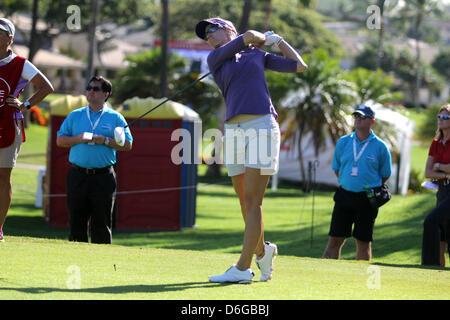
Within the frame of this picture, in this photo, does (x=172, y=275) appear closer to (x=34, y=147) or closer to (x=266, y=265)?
(x=266, y=265)

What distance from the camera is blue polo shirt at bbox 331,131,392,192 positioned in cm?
989

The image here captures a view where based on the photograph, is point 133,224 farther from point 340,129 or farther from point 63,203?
point 340,129

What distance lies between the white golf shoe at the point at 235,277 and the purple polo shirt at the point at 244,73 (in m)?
1.08

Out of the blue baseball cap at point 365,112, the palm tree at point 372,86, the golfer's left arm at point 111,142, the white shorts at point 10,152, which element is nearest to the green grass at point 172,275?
the white shorts at point 10,152

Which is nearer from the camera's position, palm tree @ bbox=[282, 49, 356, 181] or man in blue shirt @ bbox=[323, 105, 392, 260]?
man in blue shirt @ bbox=[323, 105, 392, 260]

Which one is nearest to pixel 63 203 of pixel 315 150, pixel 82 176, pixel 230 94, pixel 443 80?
pixel 82 176

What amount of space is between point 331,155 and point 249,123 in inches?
911

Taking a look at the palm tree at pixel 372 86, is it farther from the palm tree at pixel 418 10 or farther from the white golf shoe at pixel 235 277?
the palm tree at pixel 418 10

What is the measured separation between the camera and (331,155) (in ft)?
95.4

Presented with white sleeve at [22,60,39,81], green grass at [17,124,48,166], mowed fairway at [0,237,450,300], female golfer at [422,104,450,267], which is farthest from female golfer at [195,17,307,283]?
green grass at [17,124,48,166]

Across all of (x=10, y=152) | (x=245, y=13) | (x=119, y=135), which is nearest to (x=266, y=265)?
(x=10, y=152)

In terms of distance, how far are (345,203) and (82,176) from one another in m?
2.97

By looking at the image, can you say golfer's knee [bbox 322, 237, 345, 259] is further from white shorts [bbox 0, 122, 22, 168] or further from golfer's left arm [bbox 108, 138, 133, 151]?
white shorts [bbox 0, 122, 22, 168]

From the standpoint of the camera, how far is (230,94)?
626 centimetres
